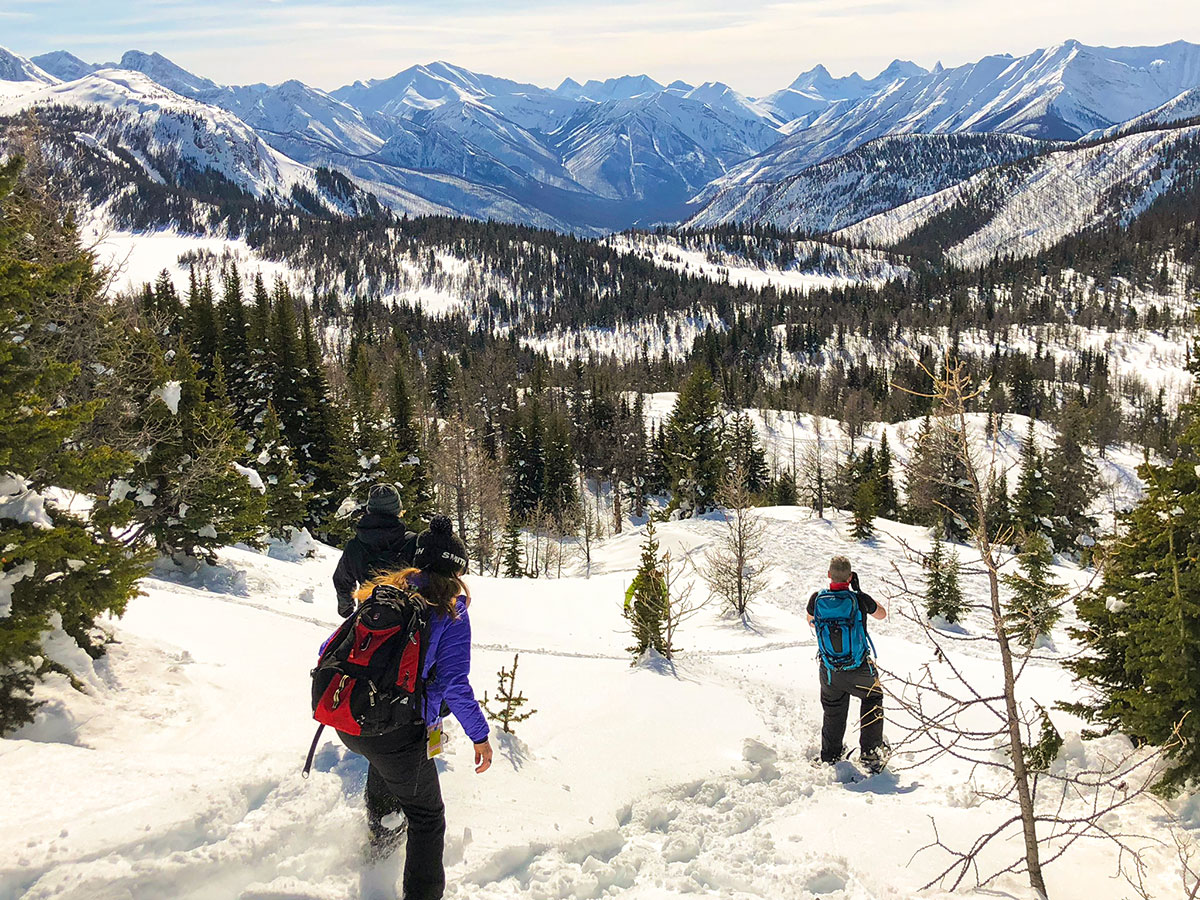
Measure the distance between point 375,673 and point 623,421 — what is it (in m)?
72.5

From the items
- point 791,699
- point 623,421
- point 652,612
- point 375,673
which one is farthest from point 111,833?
point 623,421

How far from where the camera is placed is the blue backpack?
7668 millimetres

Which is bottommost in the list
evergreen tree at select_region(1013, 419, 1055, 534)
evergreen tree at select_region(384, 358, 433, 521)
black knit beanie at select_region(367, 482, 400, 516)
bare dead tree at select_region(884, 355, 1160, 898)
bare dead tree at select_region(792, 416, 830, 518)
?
bare dead tree at select_region(792, 416, 830, 518)

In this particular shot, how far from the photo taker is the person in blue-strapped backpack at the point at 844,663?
7676mm

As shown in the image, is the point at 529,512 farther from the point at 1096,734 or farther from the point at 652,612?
the point at 1096,734

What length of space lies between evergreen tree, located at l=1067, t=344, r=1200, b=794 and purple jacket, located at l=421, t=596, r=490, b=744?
5.54 m

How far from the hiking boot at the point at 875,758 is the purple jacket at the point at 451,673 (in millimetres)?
5010

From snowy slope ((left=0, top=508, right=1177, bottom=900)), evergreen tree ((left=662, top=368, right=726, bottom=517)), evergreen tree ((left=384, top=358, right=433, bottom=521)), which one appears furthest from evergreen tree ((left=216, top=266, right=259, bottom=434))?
snowy slope ((left=0, top=508, right=1177, bottom=900))

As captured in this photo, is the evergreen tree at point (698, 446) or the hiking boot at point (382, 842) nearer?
the hiking boot at point (382, 842)

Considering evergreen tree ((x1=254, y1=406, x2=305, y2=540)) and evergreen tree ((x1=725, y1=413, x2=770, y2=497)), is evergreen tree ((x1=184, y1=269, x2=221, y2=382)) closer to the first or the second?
evergreen tree ((x1=254, y1=406, x2=305, y2=540))

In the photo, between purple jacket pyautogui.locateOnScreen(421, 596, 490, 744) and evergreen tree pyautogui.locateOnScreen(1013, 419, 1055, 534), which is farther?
evergreen tree pyautogui.locateOnScreen(1013, 419, 1055, 534)

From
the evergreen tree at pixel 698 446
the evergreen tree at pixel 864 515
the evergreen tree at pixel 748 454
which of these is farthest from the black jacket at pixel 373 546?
the evergreen tree at pixel 748 454

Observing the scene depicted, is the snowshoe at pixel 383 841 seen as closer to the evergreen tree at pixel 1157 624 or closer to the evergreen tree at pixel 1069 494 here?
the evergreen tree at pixel 1157 624

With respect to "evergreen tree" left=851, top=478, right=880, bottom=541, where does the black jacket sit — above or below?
above
